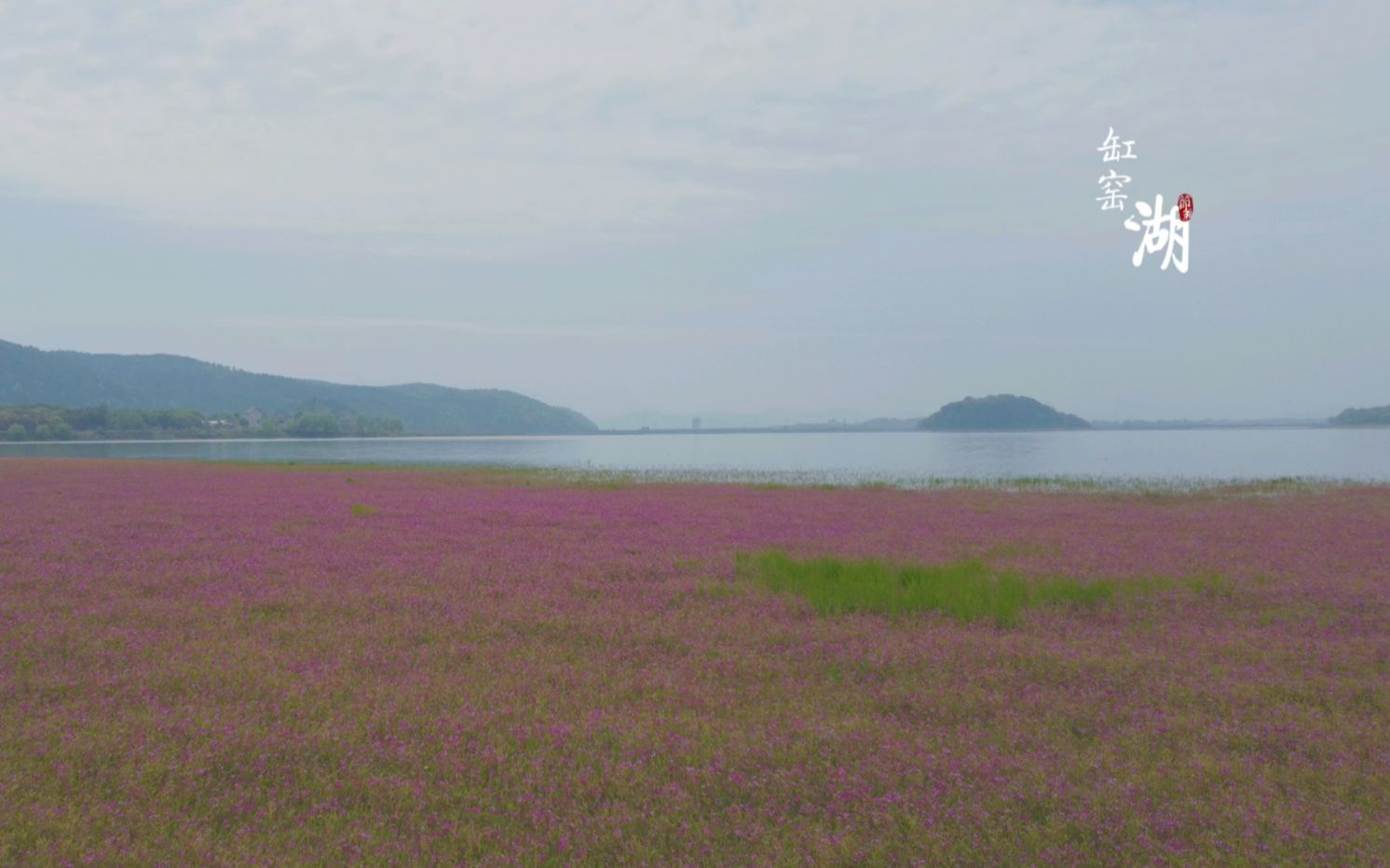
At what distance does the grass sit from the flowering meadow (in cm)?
27

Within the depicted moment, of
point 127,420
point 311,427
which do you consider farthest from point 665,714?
point 311,427

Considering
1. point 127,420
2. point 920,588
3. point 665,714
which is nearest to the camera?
point 665,714

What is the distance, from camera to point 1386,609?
11.4 metres

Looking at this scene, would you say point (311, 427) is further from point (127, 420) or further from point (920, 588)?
point (920, 588)

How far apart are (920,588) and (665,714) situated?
628cm

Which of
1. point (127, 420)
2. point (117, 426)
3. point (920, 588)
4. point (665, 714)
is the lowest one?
point (665, 714)

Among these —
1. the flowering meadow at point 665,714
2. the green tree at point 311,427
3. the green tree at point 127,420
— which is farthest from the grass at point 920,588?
the green tree at point 311,427

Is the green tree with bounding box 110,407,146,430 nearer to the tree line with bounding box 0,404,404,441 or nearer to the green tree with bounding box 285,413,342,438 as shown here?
the tree line with bounding box 0,404,404,441

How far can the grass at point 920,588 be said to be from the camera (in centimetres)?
1134

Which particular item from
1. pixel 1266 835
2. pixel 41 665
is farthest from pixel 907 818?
pixel 41 665

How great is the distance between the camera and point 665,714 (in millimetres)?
7176

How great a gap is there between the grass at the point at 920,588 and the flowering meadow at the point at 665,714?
0.27 metres

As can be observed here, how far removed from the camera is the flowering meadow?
202 inches

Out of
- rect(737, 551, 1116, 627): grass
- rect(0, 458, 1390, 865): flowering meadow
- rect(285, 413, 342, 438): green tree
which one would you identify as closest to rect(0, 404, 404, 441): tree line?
rect(285, 413, 342, 438): green tree
